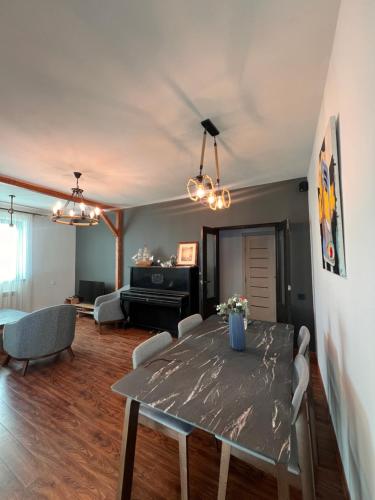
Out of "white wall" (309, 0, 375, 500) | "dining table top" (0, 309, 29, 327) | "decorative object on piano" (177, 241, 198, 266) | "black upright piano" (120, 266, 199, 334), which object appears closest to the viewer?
"white wall" (309, 0, 375, 500)

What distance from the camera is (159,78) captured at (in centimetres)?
151

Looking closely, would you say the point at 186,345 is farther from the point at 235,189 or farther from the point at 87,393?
the point at 235,189

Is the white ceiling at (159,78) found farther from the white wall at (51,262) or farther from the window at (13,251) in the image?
the white wall at (51,262)

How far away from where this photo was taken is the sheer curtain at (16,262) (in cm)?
474

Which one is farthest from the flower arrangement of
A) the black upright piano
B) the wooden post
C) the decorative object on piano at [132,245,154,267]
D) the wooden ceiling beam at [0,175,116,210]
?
the wooden post

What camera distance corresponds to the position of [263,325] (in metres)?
2.29

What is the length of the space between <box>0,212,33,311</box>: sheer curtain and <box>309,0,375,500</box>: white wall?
6.16m

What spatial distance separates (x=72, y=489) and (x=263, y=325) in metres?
1.97

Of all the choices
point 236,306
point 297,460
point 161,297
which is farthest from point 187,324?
point 161,297

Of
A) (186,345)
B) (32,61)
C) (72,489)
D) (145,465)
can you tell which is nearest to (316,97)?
(32,61)

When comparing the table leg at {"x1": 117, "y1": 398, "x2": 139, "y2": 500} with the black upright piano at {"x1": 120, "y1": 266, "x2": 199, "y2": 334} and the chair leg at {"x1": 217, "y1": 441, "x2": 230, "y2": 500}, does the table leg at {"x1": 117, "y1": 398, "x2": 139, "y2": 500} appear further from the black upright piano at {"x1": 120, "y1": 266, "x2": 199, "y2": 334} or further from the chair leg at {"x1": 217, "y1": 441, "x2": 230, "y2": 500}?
the black upright piano at {"x1": 120, "y1": 266, "x2": 199, "y2": 334}

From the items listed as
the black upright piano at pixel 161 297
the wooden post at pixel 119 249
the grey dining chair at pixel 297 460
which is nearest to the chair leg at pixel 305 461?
the grey dining chair at pixel 297 460

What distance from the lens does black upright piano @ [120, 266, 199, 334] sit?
398 cm

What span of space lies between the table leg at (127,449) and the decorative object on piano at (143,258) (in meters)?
3.54
